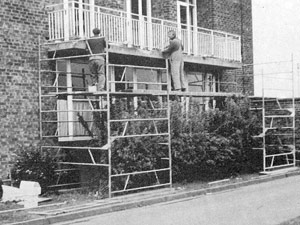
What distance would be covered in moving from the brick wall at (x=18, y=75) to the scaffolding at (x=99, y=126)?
0.28 m

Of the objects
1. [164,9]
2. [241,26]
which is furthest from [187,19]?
Result: [241,26]

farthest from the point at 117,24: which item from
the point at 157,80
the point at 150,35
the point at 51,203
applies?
the point at 51,203

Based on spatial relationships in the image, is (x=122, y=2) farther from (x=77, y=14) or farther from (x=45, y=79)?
(x=45, y=79)

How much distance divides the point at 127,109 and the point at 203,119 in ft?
9.09

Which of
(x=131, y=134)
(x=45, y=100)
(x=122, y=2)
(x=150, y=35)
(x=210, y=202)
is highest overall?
(x=122, y=2)

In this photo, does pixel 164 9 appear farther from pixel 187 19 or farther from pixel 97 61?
pixel 97 61

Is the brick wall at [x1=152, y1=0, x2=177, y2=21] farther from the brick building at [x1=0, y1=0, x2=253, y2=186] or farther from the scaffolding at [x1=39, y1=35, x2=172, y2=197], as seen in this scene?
the scaffolding at [x1=39, y1=35, x2=172, y2=197]

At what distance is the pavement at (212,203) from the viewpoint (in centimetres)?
958

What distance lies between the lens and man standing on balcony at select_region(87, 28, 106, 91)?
1303cm

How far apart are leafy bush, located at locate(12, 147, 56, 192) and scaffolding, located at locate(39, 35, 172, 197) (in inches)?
18.6

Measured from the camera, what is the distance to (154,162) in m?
13.6

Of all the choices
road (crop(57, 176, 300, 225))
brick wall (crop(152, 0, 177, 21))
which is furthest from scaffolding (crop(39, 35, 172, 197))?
brick wall (crop(152, 0, 177, 21))

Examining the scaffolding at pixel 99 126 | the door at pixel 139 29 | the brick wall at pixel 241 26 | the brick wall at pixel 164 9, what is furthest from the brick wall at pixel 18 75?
the brick wall at pixel 241 26

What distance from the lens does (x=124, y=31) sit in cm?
1630
